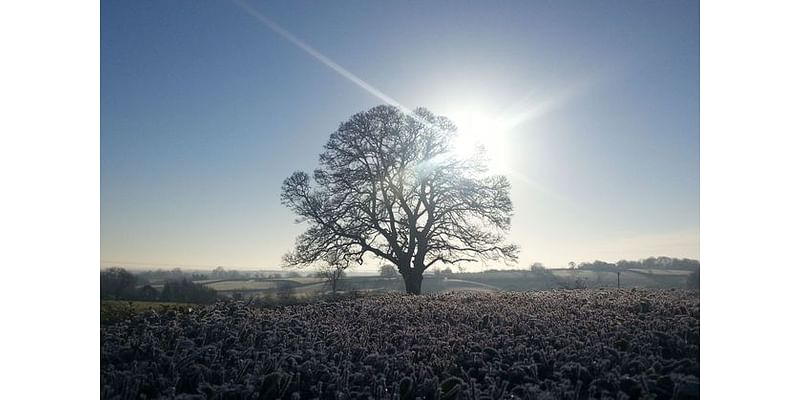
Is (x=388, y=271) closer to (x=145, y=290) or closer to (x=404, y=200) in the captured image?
(x=404, y=200)

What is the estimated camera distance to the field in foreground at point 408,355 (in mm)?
3645

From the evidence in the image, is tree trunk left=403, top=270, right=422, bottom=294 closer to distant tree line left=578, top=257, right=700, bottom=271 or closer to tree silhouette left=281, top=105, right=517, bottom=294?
tree silhouette left=281, top=105, right=517, bottom=294

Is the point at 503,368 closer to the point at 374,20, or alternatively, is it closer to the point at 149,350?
the point at 149,350

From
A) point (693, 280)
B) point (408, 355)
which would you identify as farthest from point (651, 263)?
point (408, 355)

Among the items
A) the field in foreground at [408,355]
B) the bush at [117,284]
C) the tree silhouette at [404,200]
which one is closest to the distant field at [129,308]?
the bush at [117,284]

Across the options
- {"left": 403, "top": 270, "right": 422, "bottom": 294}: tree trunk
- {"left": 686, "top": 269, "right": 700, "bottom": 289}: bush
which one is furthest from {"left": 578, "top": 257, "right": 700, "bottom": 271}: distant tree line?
{"left": 403, "top": 270, "right": 422, "bottom": 294}: tree trunk

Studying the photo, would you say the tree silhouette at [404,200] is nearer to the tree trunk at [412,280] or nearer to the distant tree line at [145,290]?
the tree trunk at [412,280]

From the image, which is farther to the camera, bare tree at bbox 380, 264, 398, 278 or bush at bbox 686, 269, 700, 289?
bare tree at bbox 380, 264, 398, 278

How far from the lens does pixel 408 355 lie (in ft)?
13.9

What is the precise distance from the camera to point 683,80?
5906 millimetres

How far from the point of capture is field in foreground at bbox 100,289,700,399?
3.64m

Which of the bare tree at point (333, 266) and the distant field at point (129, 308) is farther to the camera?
the bare tree at point (333, 266)
